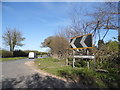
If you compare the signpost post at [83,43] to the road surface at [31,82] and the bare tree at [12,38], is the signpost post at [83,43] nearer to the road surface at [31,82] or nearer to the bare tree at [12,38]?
the road surface at [31,82]

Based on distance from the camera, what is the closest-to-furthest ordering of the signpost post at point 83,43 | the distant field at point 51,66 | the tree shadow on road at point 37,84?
the tree shadow on road at point 37,84, the signpost post at point 83,43, the distant field at point 51,66

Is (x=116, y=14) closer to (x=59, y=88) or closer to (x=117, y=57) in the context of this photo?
(x=117, y=57)

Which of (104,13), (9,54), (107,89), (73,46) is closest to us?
(107,89)

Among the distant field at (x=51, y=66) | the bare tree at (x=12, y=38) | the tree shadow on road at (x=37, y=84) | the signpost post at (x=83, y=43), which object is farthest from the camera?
the bare tree at (x=12, y=38)

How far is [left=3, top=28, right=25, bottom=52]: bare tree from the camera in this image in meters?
29.7

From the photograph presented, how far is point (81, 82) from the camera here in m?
4.53

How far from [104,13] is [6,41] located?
30223 millimetres

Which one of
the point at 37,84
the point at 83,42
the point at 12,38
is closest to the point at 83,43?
the point at 83,42

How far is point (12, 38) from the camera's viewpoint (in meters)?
30.4

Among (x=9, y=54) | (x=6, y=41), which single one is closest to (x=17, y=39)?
(x=6, y=41)

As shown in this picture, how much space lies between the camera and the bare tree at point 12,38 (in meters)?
29.7

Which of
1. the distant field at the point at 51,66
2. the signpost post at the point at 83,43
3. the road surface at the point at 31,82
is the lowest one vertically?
the distant field at the point at 51,66

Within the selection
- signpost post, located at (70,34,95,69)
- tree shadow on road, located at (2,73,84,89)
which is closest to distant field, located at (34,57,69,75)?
tree shadow on road, located at (2,73,84,89)

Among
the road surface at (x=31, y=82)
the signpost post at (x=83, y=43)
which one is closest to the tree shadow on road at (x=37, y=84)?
the road surface at (x=31, y=82)
